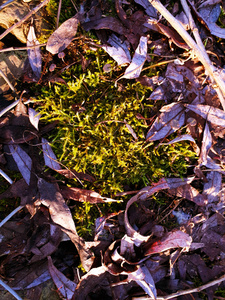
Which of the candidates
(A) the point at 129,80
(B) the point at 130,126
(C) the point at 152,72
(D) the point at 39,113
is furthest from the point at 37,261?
(C) the point at 152,72

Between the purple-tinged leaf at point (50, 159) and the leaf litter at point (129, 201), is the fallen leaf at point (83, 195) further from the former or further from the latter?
the purple-tinged leaf at point (50, 159)

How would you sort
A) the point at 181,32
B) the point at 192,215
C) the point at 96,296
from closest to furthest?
the point at 181,32 → the point at 96,296 → the point at 192,215

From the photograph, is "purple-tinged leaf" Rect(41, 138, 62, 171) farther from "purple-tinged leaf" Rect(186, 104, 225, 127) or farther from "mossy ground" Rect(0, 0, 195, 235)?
"purple-tinged leaf" Rect(186, 104, 225, 127)

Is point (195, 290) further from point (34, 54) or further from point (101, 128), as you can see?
point (34, 54)

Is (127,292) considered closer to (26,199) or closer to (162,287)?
(162,287)

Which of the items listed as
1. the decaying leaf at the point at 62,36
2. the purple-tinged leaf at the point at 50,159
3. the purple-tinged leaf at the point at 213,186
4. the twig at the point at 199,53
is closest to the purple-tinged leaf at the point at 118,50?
the decaying leaf at the point at 62,36

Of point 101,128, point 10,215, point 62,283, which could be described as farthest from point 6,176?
point 62,283

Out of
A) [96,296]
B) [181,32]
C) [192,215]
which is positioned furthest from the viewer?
[192,215]
